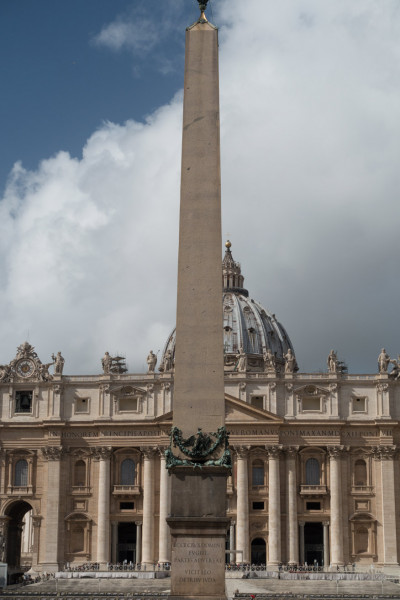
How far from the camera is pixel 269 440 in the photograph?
78.0 m

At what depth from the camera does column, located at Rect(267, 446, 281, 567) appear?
7562cm

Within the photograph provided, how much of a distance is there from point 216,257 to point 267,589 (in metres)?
36.3

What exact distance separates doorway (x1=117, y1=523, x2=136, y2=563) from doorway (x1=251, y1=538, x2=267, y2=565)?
366 inches

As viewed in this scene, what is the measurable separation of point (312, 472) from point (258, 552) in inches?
290

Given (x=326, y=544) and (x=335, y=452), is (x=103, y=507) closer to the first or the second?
(x=326, y=544)

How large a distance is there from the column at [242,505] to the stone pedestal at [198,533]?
51.8m

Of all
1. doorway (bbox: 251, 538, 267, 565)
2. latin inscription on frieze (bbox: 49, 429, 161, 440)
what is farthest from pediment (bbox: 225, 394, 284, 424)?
doorway (bbox: 251, 538, 267, 565)

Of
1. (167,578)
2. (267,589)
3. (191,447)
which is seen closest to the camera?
(191,447)

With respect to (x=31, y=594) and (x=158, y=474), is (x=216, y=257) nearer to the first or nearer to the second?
(x=31, y=594)

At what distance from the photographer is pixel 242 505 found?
76562 mm

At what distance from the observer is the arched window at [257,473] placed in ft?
258

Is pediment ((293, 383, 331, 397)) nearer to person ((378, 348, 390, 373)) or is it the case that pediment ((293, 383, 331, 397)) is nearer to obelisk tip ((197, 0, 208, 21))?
person ((378, 348, 390, 373))

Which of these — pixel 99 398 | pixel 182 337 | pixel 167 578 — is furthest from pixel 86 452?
pixel 182 337

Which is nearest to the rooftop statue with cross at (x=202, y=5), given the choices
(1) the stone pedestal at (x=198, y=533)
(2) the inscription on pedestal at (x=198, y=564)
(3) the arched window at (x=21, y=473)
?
(1) the stone pedestal at (x=198, y=533)
